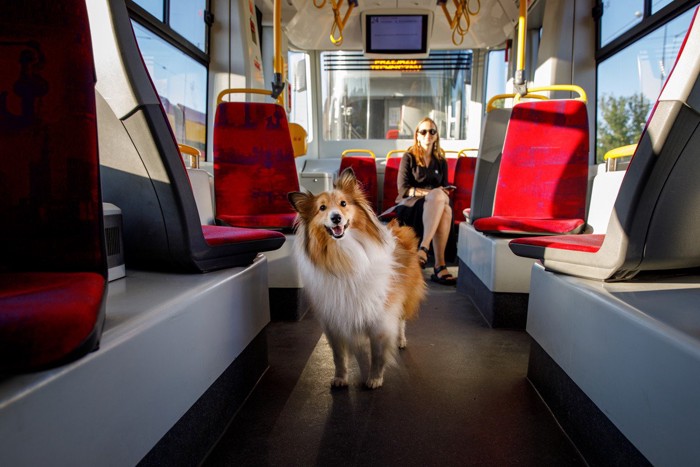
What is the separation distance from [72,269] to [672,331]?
121 centimetres

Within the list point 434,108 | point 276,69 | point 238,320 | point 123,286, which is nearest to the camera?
point 123,286

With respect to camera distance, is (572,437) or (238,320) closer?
(572,437)

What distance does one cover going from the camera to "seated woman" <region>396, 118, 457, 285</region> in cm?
407

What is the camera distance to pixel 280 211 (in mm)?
3115

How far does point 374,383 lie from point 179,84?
3.23 metres

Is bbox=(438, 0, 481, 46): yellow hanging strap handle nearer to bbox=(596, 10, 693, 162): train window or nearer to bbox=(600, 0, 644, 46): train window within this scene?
bbox=(600, 0, 644, 46): train window

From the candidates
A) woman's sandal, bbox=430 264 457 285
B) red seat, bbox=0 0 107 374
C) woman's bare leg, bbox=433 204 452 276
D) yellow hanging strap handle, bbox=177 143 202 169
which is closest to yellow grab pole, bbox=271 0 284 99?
yellow hanging strap handle, bbox=177 143 202 169

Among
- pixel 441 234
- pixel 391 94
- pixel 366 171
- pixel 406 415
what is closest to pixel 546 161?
pixel 441 234

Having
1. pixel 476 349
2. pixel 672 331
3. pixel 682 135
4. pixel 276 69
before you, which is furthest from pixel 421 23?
pixel 672 331

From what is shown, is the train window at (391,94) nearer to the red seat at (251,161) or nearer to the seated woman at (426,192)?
the seated woman at (426,192)

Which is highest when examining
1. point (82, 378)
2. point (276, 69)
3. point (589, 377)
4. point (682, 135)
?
point (276, 69)

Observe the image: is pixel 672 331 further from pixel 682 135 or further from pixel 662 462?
pixel 682 135

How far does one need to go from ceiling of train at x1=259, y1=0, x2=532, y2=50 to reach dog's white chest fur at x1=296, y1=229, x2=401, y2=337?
4198 mm

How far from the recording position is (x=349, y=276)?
1827 mm
